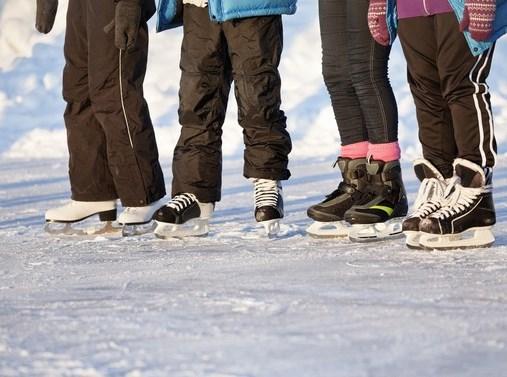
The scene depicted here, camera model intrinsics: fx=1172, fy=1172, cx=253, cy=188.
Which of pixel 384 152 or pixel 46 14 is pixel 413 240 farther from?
pixel 46 14

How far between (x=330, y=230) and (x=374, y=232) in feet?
0.77

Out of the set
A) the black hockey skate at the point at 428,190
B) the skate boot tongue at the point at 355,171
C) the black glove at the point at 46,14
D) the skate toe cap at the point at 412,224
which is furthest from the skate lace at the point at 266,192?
the black glove at the point at 46,14

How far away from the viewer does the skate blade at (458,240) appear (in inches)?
148

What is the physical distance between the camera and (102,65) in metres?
4.57

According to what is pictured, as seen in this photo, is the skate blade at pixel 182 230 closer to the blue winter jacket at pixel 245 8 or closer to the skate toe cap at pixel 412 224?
the blue winter jacket at pixel 245 8

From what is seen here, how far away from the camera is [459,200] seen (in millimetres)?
3824

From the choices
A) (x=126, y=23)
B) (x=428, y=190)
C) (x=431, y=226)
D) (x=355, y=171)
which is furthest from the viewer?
(x=126, y=23)

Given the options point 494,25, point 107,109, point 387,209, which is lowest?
point 387,209

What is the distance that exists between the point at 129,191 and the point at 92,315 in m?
2.06

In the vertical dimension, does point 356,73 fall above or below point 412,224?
above

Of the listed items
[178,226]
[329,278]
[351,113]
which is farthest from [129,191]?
[329,278]

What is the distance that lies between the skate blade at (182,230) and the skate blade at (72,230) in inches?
17.5

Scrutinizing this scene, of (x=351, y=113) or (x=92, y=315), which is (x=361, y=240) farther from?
(x=92, y=315)

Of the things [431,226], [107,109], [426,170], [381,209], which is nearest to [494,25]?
[426,170]
